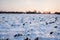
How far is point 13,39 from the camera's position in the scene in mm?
3832

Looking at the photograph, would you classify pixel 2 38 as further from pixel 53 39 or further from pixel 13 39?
pixel 53 39

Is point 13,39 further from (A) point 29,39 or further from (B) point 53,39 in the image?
(B) point 53,39

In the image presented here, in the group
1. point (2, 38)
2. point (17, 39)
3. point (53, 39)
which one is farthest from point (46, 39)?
point (2, 38)

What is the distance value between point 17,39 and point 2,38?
406 mm

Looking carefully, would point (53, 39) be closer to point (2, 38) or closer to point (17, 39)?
point (17, 39)

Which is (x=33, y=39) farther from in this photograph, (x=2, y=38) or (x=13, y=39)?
(x=2, y=38)

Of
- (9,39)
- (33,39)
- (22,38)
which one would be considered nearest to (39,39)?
(33,39)

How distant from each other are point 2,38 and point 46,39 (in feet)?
3.75

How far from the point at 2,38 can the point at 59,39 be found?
1.46 metres

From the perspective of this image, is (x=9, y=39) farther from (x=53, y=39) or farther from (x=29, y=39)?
(x=53, y=39)

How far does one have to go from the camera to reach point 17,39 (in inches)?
150

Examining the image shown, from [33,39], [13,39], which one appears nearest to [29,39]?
[33,39]

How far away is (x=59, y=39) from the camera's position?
381 cm

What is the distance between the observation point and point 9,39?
3.85 meters
